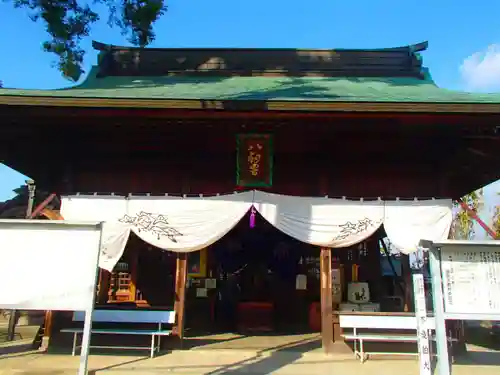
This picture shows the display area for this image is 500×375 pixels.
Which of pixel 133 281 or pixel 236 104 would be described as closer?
pixel 236 104

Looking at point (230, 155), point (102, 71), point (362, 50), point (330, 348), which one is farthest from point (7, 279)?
point (362, 50)

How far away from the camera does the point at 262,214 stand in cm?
683

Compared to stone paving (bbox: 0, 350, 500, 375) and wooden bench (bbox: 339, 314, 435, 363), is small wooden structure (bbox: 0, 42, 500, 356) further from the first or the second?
stone paving (bbox: 0, 350, 500, 375)

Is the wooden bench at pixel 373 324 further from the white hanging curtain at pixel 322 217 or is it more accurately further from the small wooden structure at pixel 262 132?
the white hanging curtain at pixel 322 217

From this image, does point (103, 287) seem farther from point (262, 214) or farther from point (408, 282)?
point (408, 282)

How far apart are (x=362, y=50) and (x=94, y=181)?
7267mm

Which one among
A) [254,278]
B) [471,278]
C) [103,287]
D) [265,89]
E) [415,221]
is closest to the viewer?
[471,278]

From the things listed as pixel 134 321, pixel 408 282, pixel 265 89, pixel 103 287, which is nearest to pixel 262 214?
pixel 265 89

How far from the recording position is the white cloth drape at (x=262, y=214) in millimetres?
6824

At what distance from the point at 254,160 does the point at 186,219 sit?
1.54 m

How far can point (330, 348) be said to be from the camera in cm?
704

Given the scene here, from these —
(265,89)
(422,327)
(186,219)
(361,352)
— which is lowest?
(361,352)

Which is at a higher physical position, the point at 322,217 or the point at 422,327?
the point at 322,217

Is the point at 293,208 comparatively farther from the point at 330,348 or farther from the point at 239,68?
the point at 239,68
